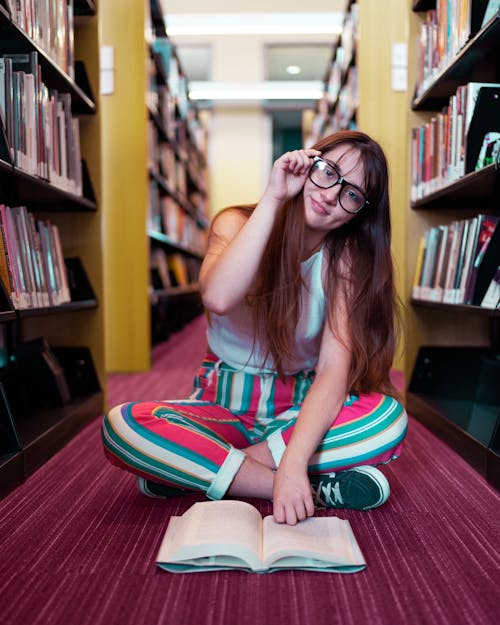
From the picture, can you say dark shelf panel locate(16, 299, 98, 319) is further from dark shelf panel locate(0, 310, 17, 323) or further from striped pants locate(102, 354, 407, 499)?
striped pants locate(102, 354, 407, 499)

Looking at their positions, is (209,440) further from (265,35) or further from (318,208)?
(265,35)

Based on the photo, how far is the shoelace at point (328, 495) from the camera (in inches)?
51.0

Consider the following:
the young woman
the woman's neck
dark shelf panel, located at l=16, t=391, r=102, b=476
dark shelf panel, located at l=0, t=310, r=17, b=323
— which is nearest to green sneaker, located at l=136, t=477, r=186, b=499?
the young woman

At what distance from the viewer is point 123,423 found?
129 cm

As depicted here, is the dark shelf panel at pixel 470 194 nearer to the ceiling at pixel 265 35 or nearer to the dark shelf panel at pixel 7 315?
the dark shelf panel at pixel 7 315

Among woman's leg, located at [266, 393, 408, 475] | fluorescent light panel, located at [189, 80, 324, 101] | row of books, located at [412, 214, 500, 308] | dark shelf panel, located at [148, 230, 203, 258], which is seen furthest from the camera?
fluorescent light panel, located at [189, 80, 324, 101]

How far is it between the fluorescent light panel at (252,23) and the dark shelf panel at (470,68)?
603 centimetres

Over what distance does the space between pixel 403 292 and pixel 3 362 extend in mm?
1393

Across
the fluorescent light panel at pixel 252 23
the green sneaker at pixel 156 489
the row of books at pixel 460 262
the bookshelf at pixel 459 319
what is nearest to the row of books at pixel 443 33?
the bookshelf at pixel 459 319

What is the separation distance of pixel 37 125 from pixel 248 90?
7126mm

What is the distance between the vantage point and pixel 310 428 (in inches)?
47.5

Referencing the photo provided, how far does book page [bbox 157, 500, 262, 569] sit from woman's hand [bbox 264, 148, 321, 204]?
0.55 meters

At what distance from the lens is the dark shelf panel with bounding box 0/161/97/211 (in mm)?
1723

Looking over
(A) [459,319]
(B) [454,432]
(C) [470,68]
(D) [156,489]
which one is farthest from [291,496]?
(A) [459,319]
